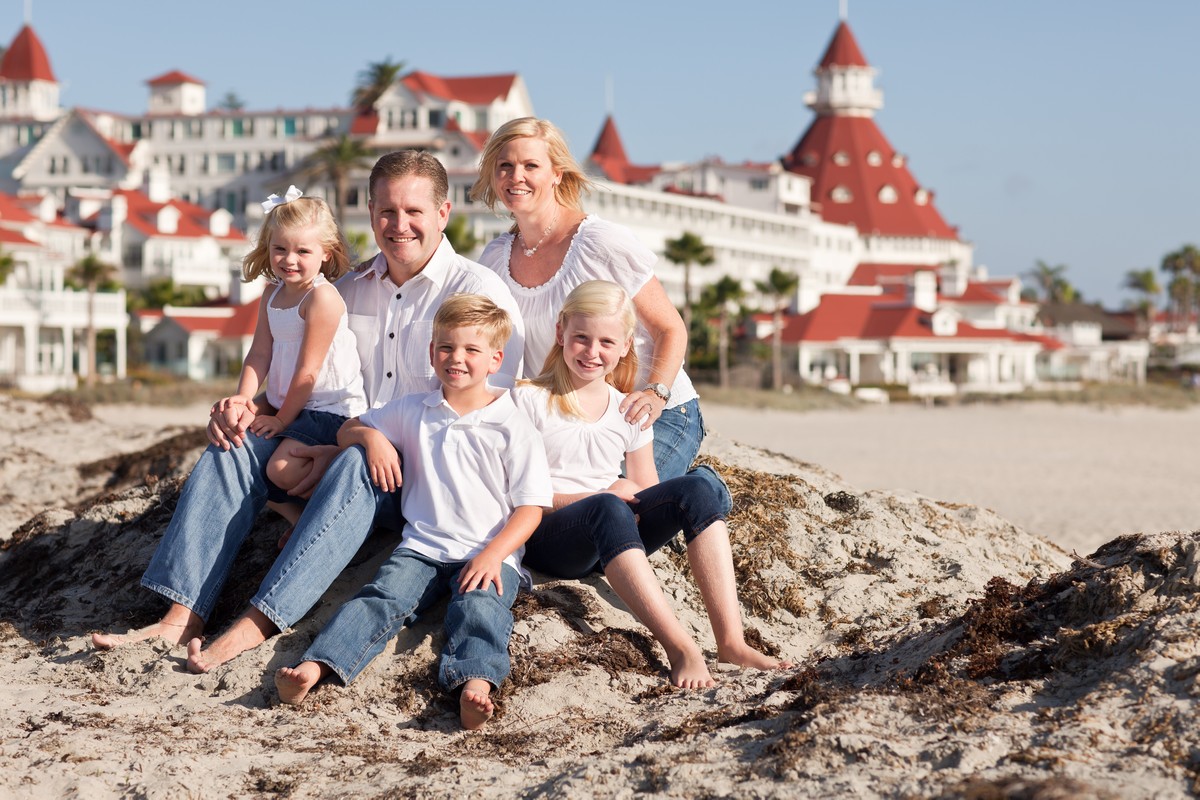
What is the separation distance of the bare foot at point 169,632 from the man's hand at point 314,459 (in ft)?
2.28

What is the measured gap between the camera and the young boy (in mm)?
5188

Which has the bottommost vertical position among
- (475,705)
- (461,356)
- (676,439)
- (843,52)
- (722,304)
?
(475,705)

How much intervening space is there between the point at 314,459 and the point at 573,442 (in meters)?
1.14

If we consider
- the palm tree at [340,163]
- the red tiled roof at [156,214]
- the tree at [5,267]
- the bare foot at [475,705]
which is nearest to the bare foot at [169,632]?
the bare foot at [475,705]

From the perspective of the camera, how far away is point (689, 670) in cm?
524

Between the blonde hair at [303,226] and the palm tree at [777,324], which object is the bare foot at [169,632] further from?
the palm tree at [777,324]

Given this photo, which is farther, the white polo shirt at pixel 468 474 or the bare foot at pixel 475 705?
the white polo shirt at pixel 468 474

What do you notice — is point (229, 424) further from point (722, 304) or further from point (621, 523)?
point (722, 304)

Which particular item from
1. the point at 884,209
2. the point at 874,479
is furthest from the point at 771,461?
the point at 884,209

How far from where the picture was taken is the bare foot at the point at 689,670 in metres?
5.19

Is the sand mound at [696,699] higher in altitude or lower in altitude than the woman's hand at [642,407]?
lower

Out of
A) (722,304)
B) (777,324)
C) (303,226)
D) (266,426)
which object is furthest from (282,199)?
(777,324)

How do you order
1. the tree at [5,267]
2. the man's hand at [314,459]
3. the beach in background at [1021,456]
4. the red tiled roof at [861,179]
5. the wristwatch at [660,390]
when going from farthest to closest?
1. the red tiled roof at [861,179]
2. the tree at [5,267]
3. the beach in background at [1021,456]
4. the wristwatch at [660,390]
5. the man's hand at [314,459]

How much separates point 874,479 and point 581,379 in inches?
610
